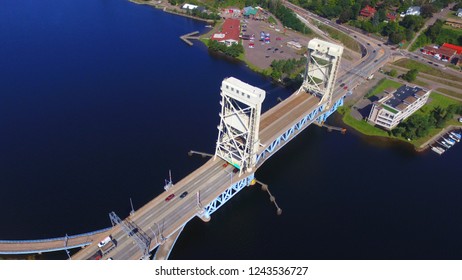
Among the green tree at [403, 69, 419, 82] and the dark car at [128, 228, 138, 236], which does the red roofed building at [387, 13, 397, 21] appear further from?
the dark car at [128, 228, 138, 236]

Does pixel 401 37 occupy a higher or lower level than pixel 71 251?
higher

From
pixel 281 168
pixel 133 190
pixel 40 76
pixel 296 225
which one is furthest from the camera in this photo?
pixel 40 76

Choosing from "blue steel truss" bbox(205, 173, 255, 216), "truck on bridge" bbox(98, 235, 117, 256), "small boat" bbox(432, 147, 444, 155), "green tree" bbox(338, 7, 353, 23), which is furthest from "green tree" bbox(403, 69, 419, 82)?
"truck on bridge" bbox(98, 235, 117, 256)

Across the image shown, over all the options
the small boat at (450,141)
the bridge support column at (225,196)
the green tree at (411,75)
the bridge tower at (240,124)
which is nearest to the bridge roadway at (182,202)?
the bridge support column at (225,196)

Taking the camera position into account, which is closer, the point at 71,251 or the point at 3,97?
the point at 71,251

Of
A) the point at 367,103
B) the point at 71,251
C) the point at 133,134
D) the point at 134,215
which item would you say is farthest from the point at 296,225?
the point at 367,103

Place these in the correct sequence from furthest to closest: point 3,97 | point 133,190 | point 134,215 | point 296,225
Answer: point 3,97 < point 133,190 < point 296,225 < point 134,215

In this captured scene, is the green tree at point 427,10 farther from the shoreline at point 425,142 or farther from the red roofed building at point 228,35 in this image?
the red roofed building at point 228,35

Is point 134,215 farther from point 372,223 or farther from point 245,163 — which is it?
point 372,223
